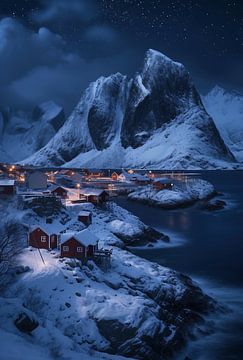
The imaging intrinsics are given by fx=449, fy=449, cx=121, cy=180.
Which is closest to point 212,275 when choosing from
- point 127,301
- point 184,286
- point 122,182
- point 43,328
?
point 184,286

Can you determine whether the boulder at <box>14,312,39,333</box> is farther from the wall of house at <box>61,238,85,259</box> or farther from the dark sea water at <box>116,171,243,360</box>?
the wall of house at <box>61,238,85,259</box>

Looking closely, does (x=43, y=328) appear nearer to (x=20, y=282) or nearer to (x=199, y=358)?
(x=20, y=282)

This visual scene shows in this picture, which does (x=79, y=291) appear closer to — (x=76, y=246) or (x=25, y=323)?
(x=76, y=246)

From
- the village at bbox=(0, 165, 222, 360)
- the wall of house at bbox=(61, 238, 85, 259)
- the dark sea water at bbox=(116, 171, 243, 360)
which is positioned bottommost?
the dark sea water at bbox=(116, 171, 243, 360)

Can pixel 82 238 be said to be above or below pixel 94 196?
below

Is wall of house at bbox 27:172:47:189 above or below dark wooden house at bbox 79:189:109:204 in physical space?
above

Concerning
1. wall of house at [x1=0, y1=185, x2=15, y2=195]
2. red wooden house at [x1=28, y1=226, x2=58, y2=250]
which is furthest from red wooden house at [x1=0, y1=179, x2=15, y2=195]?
red wooden house at [x1=28, y1=226, x2=58, y2=250]

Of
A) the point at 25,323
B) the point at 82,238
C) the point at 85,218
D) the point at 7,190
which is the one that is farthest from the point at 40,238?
the point at 7,190
